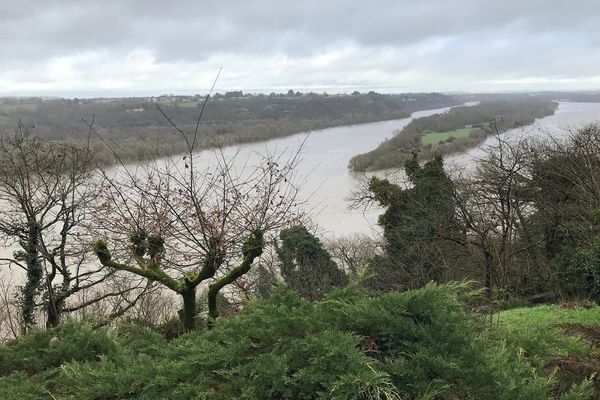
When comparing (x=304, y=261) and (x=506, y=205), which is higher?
(x=506, y=205)

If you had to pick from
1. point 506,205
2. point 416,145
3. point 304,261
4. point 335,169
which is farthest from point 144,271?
point 416,145

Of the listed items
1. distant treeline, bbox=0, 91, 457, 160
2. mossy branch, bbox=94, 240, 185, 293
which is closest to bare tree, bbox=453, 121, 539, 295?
distant treeline, bbox=0, 91, 457, 160

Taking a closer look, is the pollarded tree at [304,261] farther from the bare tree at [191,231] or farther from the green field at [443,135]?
the green field at [443,135]

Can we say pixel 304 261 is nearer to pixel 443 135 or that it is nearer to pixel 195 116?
pixel 195 116

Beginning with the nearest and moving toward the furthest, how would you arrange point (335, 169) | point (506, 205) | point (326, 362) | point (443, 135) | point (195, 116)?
point (326, 362) < point (195, 116) < point (506, 205) < point (335, 169) < point (443, 135)

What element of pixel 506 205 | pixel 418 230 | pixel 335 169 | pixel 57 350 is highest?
pixel 57 350

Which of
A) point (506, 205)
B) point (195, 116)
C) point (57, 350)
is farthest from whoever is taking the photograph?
point (506, 205)

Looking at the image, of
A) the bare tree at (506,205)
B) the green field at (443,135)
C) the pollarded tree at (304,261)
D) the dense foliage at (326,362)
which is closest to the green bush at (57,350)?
the dense foliage at (326,362)

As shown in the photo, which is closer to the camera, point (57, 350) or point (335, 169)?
point (57, 350)
